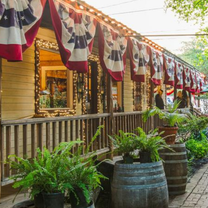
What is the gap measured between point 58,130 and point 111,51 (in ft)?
6.94

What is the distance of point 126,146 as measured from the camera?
5.16 metres

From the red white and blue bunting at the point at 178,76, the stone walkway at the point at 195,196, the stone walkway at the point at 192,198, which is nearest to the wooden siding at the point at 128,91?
the red white and blue bunting at the point at 178,76

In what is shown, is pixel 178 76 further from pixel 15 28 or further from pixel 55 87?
pixel 15 28

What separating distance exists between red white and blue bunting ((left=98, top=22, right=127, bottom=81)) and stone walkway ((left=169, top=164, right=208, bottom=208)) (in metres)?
2.77

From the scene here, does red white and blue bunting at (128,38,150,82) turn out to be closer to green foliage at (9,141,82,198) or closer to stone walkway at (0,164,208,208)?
stone walkway at (0,164,208,208)

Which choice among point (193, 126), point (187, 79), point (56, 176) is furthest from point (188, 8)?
point (56, 176)

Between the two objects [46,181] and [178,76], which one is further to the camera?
[178,76]

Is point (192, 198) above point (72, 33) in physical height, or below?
below

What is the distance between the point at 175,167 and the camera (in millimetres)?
6371

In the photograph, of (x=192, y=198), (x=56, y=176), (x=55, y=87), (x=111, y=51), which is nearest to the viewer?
(x=56, y=176)

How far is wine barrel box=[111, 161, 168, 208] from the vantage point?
15.7ft

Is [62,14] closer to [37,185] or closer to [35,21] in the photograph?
[35,21]

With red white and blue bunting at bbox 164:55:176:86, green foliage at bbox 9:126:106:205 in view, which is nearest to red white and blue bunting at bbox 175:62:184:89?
red white and blue bunting at bbox 164:55:176:86

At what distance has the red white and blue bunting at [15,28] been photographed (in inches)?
180
